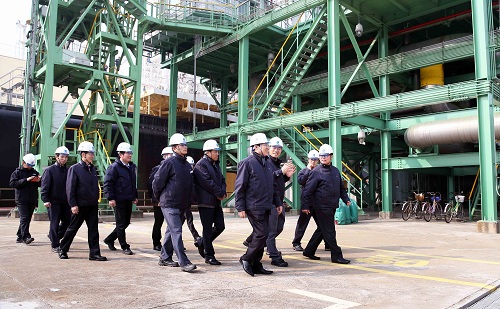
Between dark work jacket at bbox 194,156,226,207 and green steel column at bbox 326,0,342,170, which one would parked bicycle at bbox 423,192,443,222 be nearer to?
green steel column at bbox 326,0,342,170

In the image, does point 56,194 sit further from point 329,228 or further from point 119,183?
point 329,228

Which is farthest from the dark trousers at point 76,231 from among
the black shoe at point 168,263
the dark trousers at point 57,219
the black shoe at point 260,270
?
the black shoe at point 260,270

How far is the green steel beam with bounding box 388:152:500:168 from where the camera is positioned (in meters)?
15.2

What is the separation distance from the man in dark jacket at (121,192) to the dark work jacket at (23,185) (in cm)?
224

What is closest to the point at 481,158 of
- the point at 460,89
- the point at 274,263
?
the point at 460,89

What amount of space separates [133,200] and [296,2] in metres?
12.6

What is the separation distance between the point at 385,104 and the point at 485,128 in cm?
328

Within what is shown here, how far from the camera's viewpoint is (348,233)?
37.4 feet

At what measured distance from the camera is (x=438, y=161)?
1619 centimetres

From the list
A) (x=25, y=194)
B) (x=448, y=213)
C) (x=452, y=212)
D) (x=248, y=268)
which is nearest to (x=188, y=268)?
(x=248, y=268)

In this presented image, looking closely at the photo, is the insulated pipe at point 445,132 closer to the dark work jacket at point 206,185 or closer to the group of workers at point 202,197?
the group of workers at point 202,197

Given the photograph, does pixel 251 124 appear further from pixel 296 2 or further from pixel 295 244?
pixel 295 244

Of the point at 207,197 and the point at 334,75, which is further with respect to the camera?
the point at 334,75

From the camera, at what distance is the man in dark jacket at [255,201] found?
5.57m
